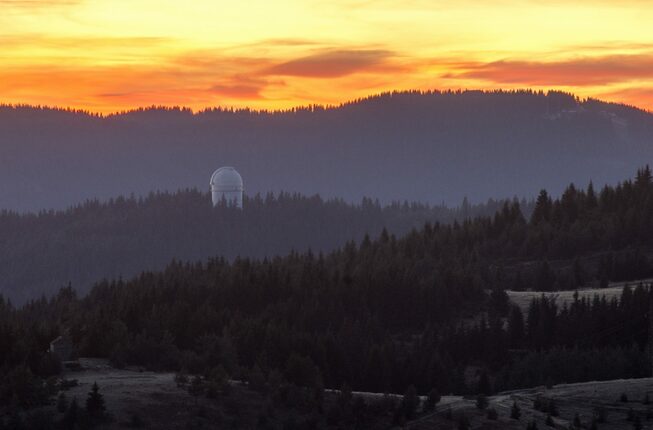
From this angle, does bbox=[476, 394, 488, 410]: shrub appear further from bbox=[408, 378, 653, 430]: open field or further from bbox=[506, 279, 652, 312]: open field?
bbox=[506, 279, 652, 312]: open field

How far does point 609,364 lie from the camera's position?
402 feet

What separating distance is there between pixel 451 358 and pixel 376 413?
47828 mm

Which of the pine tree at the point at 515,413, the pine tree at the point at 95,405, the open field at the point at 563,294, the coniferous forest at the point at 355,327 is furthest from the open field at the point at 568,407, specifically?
the open field at the point at 563,294

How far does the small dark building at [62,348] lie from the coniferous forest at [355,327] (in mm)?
876

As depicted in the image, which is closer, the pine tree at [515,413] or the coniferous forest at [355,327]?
the pine tree at [515,413]

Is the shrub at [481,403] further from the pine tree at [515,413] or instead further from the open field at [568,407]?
the pine tree at [515,413]

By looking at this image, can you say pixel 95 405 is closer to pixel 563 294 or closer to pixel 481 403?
pixel 481 403

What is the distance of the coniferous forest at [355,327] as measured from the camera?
110 metres

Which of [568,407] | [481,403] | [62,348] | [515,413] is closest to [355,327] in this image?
[62,348]

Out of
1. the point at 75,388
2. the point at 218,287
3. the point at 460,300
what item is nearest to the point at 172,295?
the point at 218,287

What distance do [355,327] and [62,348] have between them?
4889 cm

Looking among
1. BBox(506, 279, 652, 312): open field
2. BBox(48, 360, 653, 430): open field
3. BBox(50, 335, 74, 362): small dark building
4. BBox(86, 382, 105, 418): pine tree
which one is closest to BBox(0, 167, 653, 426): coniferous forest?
BBox(50, 335, 74, 362): small dark building

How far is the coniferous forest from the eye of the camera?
4321 inches

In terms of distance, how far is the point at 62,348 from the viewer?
102750 millimetres
